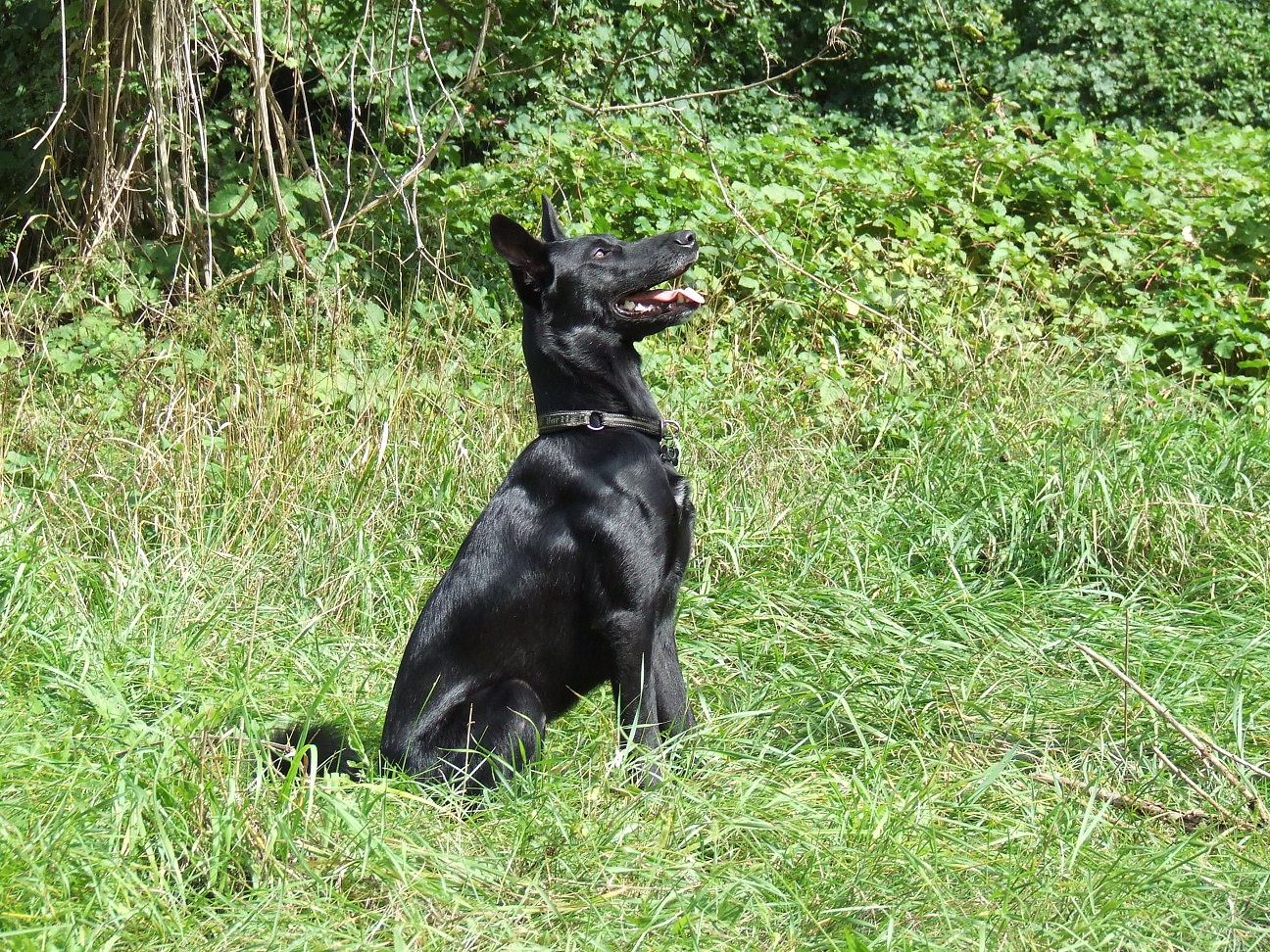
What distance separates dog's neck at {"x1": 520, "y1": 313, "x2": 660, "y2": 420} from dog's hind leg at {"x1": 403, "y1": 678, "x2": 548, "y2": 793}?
69 cm

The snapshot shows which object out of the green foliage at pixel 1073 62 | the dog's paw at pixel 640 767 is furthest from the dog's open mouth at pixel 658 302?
the green foliage at pixel 1073 62

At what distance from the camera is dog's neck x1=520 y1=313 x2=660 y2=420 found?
2.94 metres

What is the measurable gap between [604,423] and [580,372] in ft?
0.55

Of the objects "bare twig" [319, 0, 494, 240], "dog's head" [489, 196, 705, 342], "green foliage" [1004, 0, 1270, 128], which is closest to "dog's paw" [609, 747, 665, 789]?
"dog's head" [489, 196, 705, 342]

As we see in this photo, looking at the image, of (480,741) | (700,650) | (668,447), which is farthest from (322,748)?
(700,650)

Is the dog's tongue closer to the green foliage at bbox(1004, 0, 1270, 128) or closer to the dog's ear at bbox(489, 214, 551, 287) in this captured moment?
the dog's ear at bbox(489, 214, 551, 287)

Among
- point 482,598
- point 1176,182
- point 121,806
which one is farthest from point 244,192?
point 1176,182

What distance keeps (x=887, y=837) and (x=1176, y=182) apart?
18.1 ft

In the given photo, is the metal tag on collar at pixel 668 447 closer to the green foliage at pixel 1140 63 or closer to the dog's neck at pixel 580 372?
the dog's neck at pixel 580 372

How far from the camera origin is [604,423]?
2.86 m

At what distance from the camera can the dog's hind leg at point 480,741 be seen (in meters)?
2.60

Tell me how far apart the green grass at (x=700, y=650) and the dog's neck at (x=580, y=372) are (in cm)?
79

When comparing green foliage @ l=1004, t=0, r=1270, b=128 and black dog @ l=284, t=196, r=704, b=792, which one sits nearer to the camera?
black dog @ l=284, t=196, r=704, b=792

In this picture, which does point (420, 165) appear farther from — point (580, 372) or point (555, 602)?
point (555, 602)
